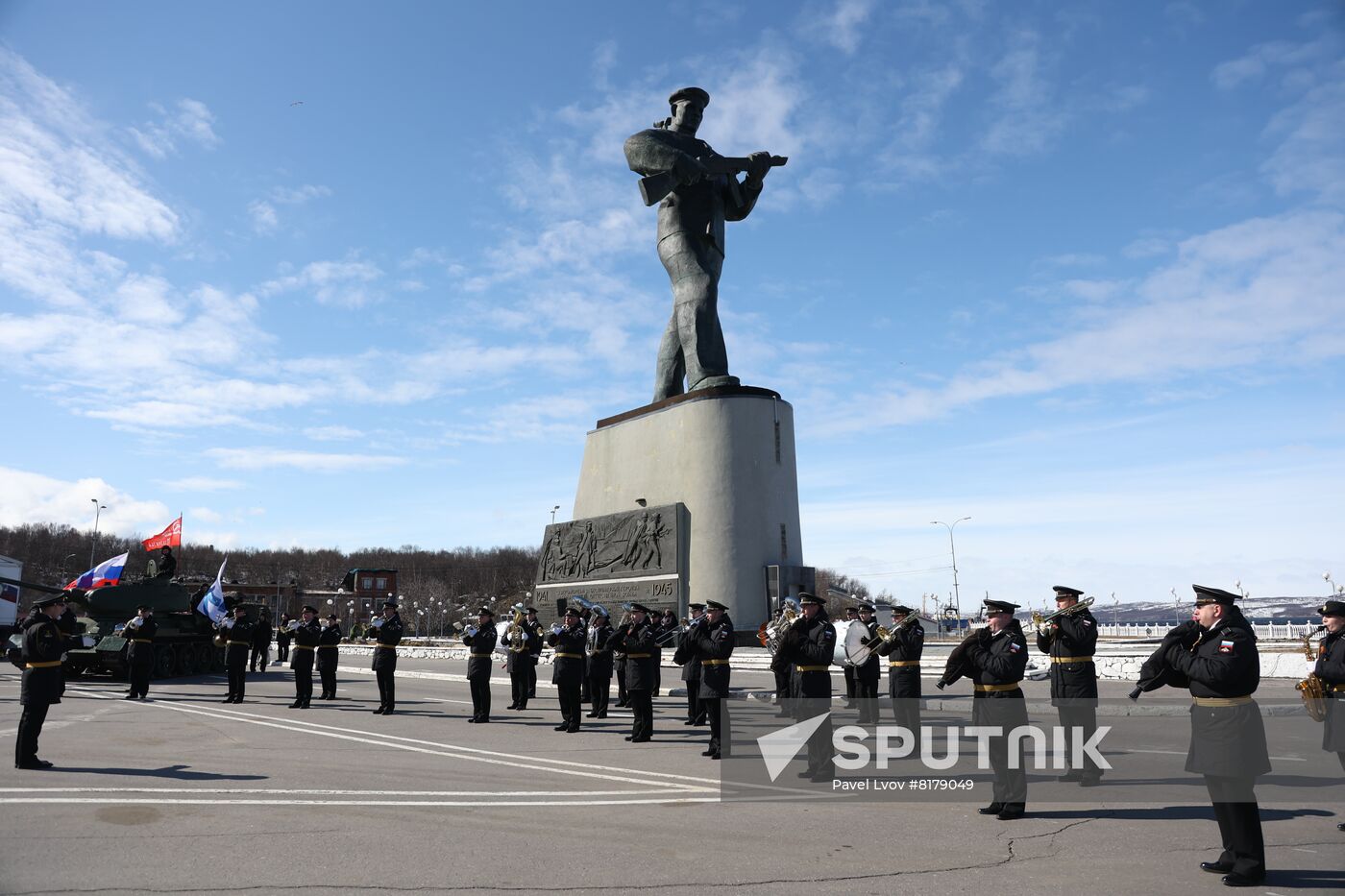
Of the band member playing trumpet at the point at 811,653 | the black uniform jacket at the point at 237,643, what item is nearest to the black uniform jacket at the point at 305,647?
the black uniform jacket at the point at 237,643

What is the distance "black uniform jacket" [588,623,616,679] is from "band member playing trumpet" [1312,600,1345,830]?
29.4 ft

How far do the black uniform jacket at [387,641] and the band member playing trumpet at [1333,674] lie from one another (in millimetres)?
11815

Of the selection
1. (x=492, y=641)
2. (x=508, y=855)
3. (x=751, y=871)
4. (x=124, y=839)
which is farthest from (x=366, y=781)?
(x=492, y=641)

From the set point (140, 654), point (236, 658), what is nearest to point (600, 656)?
point (236, 658)

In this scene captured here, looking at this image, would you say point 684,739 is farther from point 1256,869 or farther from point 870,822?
point 1256,869

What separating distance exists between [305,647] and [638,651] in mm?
7189

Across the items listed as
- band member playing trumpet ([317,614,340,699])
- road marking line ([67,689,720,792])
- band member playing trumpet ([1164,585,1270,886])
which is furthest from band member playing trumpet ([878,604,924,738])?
band member playing trumpet ([317,614,340,699])

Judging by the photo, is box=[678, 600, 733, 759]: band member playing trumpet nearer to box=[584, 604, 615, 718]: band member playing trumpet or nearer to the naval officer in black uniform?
box=[584, 604, 615, 718]: band member playing trumpet

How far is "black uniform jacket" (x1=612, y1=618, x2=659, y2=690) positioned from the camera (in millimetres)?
11445

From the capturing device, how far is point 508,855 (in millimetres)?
5645

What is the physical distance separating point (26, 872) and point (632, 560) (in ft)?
63.2

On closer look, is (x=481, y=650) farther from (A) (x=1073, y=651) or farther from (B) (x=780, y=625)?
(A) (x=1073, y=651)

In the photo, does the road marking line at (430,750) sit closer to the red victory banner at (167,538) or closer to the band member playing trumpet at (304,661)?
the band member playing trumpet at (304,661)

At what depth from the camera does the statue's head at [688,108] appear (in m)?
27.3
